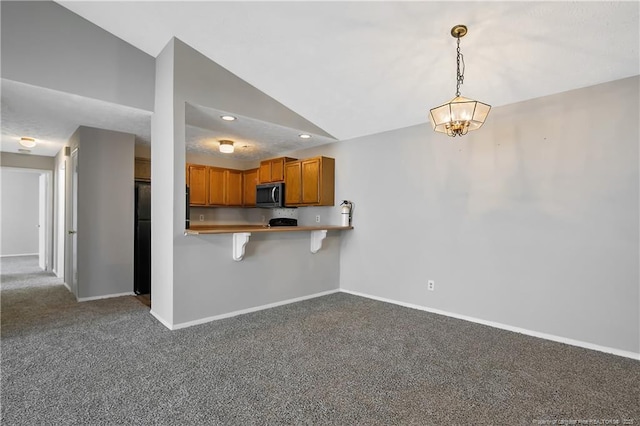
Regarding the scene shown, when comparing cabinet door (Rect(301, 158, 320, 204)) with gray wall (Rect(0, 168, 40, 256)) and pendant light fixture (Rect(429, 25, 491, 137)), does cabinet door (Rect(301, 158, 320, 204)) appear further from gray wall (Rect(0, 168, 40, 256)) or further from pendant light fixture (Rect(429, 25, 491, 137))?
gray wall (Rect(0, 168, 40, 256))

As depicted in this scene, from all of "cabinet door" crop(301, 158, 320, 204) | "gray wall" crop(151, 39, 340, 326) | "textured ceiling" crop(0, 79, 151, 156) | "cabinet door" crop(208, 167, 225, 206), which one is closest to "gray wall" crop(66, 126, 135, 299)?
"textured ceiling" crop(0, 79, 151, 156)

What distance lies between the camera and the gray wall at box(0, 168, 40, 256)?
8.30 meters

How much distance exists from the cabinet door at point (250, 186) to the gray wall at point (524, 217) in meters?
2.52

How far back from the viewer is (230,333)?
3.01 m

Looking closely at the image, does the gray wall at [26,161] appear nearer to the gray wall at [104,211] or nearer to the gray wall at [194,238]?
the gray wall at [104,211]

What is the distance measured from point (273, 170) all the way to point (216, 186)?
4.12ft

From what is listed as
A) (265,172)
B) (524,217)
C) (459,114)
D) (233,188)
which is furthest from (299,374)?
(233,188)

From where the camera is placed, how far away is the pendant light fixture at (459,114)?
227 centimetres

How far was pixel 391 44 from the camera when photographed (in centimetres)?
278

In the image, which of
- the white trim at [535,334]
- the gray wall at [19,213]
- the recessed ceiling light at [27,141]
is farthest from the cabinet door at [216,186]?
the gray wall at [19,213]

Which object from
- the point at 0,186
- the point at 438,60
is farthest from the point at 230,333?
the point at 0,186

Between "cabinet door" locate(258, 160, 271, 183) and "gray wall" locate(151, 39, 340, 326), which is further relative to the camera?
"cabinet door" locate(258, 160, 271, 183)

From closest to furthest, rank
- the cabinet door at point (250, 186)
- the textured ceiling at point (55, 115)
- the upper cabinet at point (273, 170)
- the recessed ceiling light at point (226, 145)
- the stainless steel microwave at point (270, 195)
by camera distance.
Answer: the textured ceiling at point (55, 115) → the recessed ceiling light at point (226, 145) → the stainless steel microwave at point (270, 195) → the upper cabinet at point (273, 170) → the cabinet door at point (250, 186)

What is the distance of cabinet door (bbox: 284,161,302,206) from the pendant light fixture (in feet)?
9.18
